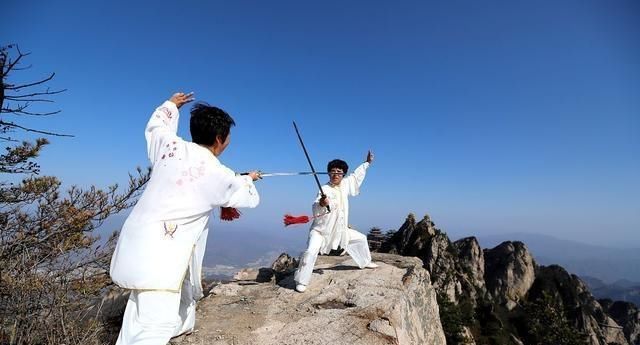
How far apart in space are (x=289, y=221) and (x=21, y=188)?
5350 millimetres

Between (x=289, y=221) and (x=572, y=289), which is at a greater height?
(x=289, y=221)

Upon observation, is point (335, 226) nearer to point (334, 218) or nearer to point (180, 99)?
point (334, 218)

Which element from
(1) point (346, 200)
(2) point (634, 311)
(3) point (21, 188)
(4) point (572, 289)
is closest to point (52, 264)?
(3) point (21, 188)

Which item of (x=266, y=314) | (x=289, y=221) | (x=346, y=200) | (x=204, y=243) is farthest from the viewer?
(x=346, y=200)

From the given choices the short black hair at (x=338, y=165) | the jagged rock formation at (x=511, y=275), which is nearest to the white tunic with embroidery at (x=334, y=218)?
the short black hair at (x=338, y=165)

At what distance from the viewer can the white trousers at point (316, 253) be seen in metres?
6.80

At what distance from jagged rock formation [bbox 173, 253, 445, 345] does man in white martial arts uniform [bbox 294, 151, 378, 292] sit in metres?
0.36

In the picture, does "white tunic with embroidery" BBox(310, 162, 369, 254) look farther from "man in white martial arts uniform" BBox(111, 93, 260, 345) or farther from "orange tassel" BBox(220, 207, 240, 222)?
"man in white martial arts uniform" BBox(111, 93, 260, 345)

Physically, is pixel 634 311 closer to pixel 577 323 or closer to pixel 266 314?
pixel 577 323

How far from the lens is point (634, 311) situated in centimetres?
6444

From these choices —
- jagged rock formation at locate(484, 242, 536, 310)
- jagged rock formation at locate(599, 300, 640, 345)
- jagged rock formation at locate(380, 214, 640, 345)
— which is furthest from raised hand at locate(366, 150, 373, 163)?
jagged rock formation at locate(599, 300, 640, 345)

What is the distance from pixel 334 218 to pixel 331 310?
1.99 m

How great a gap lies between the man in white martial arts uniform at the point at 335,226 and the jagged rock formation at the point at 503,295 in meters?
23.4

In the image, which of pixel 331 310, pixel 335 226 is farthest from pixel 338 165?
pixel 331 310
